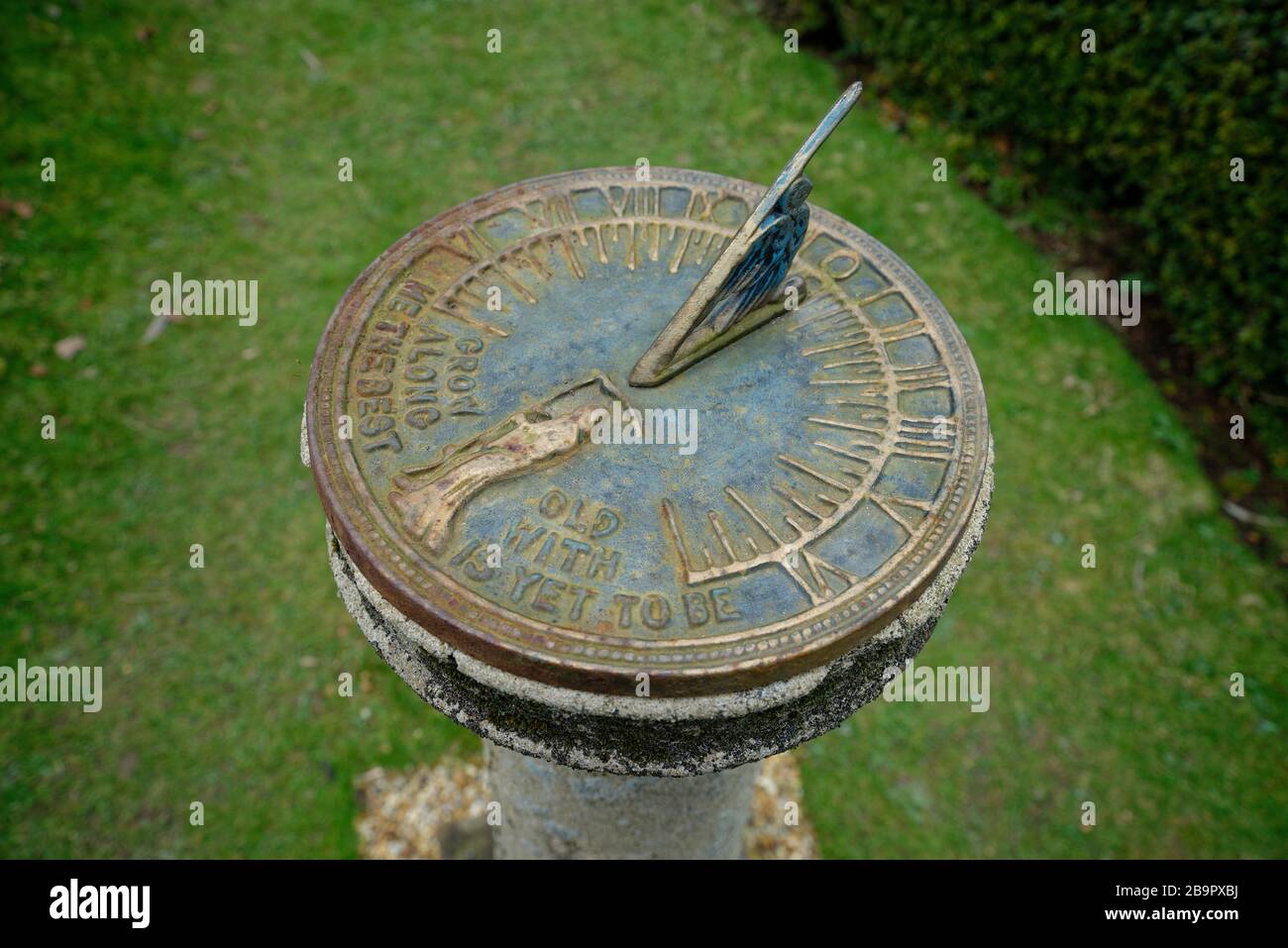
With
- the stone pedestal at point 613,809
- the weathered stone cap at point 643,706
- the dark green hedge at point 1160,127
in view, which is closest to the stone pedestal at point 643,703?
the weathered stone cap at point 643,706

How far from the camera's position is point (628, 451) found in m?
2.87

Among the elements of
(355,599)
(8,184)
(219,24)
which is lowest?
(355,599)

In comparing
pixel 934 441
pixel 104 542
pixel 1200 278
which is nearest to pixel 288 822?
pixel 104 542

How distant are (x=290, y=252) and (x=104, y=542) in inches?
95.4

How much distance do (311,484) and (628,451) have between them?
340 cm

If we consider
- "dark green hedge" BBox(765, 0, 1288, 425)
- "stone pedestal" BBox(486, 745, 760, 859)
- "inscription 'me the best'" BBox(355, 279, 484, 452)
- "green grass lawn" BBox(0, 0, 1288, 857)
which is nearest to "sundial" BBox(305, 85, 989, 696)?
"inscription 'me the best'" BBox(355, 279, 484, 452)

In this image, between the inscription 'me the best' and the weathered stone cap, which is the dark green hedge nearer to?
the weathered stone cap

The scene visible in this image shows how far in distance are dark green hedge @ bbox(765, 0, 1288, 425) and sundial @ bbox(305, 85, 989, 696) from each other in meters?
3.66

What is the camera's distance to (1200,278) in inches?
246

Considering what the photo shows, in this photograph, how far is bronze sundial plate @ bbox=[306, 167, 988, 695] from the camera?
252cm

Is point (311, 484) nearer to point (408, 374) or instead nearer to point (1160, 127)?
point (408, 374)

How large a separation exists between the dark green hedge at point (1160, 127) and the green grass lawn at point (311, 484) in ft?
1.70

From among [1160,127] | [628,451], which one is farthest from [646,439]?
[1160,127]
